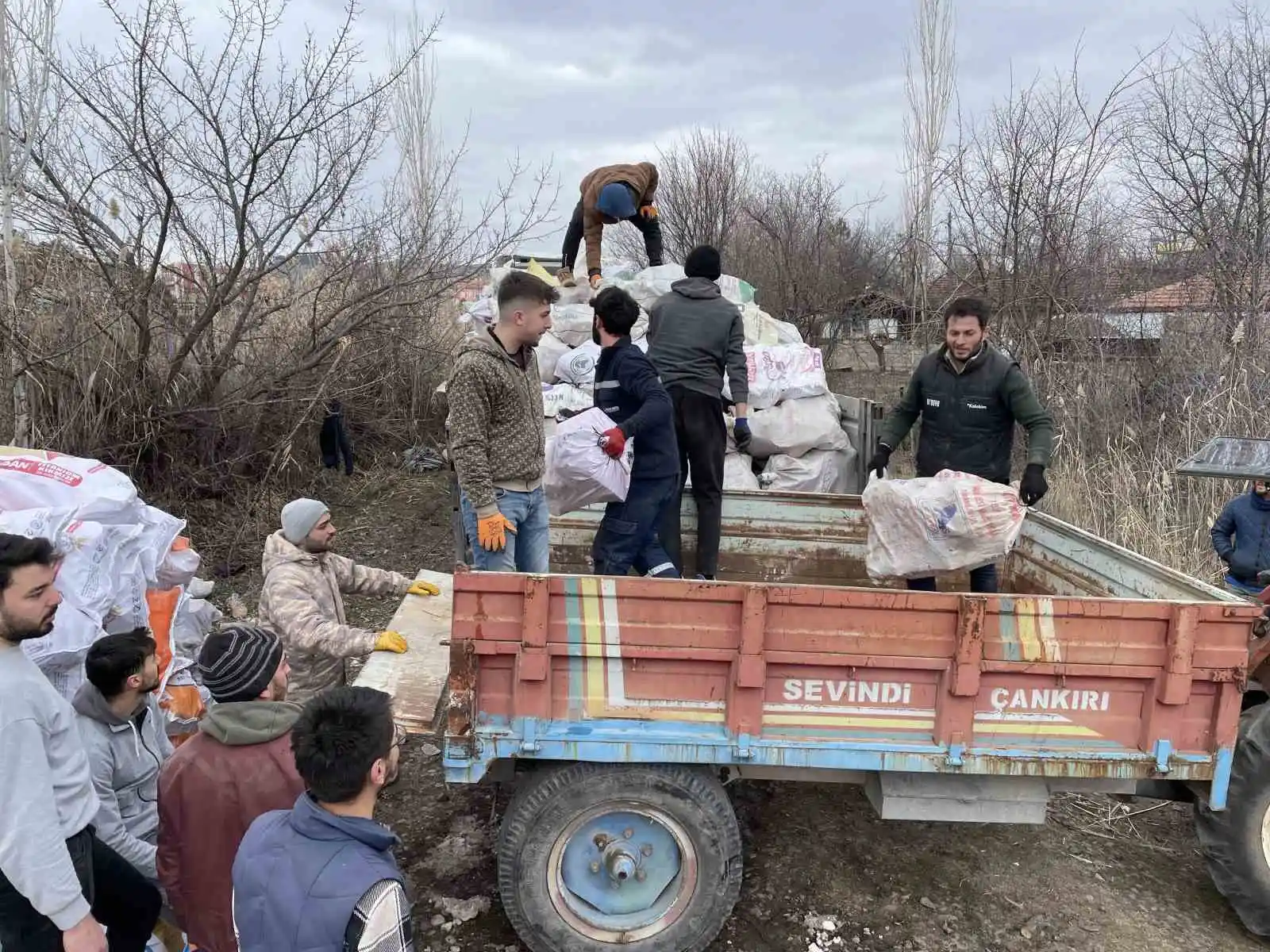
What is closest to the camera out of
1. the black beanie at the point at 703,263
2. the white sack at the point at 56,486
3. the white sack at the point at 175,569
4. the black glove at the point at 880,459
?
the white sack at the point at 56,486

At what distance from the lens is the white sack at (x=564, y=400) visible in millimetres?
6465

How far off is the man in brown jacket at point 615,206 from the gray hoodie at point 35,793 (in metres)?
5.73

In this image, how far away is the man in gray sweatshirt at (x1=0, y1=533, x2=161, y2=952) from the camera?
1.71 meters

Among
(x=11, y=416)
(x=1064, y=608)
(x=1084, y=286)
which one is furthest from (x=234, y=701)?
(x=1084, y=286)

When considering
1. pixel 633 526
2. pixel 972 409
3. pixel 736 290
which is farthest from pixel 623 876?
pixel 736 290

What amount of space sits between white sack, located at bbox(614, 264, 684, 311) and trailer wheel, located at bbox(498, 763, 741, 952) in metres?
5.68

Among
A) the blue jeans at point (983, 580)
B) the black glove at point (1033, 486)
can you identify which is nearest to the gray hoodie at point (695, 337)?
the blue jeans at point (983, 580)

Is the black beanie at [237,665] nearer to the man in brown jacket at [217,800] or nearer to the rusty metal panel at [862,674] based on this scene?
the man in brown jacket at [217,800]

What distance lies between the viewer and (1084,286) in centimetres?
867

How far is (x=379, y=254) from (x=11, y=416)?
326 centimetres

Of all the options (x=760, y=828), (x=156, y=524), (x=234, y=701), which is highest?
(x=156, y=524)

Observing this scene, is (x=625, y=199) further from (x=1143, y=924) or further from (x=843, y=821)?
(x=1143, y=924)

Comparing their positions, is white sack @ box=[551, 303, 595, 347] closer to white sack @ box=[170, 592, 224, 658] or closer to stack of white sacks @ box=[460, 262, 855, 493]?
stack of white sacks @ box=[460, 262, 855, 493]

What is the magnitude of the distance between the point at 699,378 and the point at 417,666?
2154 millimetres
